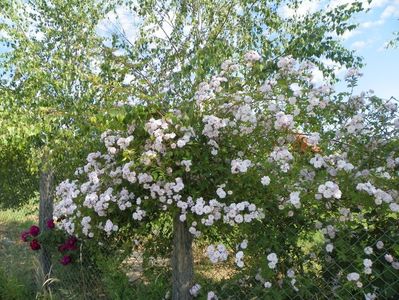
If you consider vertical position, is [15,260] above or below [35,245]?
above

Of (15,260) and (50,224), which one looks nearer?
(50,224)

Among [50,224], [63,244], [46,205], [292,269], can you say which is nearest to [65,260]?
[63,244]

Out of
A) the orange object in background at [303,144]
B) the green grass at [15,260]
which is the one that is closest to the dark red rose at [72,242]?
the green grass at [15,260]

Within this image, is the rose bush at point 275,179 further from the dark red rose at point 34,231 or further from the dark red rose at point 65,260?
the dark red rose at point 34,231

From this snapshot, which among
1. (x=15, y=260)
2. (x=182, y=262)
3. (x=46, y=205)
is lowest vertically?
(x=182, y=262)

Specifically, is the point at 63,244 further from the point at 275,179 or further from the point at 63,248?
the point at 275,179

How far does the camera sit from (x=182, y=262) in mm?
3422

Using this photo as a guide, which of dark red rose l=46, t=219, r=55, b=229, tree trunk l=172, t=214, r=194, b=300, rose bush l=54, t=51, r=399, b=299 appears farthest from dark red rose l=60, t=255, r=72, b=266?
tree trunk l=172, t=214, r=194, b=300

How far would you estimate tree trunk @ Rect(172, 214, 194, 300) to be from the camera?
11.1 feet

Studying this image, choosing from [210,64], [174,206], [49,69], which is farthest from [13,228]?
[174,206]

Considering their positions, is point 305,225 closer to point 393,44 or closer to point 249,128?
point 249,128

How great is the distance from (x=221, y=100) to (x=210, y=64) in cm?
177

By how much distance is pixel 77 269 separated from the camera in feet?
15.9

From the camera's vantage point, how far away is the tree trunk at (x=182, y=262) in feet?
11.1
